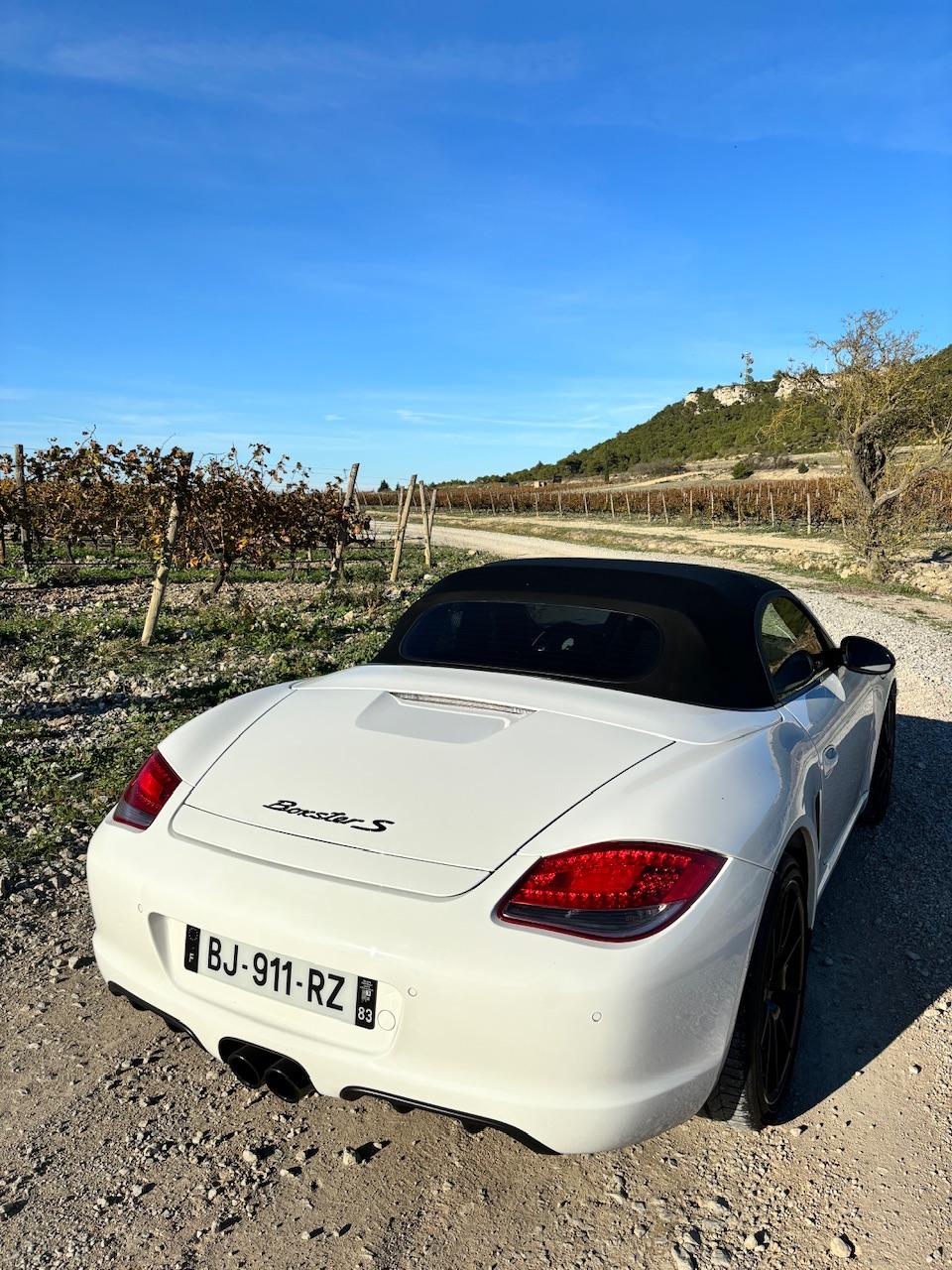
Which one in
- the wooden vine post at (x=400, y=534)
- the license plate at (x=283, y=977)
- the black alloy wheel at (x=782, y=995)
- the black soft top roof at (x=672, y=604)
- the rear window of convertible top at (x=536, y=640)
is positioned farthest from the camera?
the wooden vine post at (x=400, y=534)

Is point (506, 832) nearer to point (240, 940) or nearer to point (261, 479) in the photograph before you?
point (240, 940)

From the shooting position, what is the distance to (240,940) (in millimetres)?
1975

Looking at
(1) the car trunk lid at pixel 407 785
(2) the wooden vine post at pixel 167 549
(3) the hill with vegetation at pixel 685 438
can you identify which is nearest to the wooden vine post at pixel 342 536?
(2) the wooden vine post at pixel 167 549

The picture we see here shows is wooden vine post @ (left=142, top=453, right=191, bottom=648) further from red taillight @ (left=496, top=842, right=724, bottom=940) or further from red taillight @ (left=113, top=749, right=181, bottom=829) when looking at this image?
red taillight @ (left=496, top=842, right=724, bottom=940)

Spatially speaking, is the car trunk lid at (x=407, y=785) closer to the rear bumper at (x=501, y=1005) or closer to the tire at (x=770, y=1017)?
the rear bumper at (x=501, y=1005)

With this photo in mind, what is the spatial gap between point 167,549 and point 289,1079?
8.12m

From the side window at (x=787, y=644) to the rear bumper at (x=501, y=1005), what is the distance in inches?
44.6

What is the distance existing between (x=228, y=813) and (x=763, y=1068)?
1488 mm

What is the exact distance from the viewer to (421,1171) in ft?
7.06

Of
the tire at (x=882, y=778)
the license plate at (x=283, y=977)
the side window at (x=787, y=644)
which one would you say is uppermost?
the side window at (x=787, y=644)

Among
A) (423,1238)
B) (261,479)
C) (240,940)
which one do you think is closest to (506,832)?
(240,940)

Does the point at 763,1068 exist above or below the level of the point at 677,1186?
above

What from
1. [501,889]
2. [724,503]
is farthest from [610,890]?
[724,503]

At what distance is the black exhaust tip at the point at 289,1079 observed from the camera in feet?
6.43
